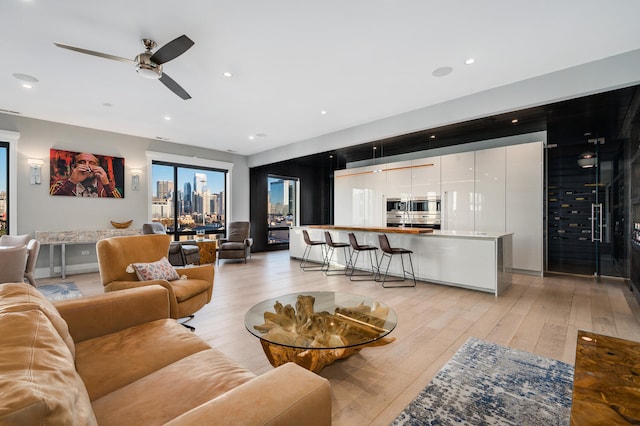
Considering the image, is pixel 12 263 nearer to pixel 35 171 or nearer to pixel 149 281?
pixel 149 281

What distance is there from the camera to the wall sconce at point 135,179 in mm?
6500

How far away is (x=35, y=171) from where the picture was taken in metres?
5.38

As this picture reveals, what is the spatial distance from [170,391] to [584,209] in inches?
270

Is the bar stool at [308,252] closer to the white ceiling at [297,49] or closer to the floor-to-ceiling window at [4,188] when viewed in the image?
the white ceiling at [297,49]

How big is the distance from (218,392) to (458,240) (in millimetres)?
4101

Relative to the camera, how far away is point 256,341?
263 centimetres

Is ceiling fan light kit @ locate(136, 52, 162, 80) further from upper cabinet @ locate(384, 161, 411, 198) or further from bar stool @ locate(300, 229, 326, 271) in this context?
upper cabinet @ locate(384, 161, 411, 198)

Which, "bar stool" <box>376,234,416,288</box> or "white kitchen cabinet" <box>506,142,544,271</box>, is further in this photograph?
"white kitchen cabinet" <box>506,142,544,271</box>

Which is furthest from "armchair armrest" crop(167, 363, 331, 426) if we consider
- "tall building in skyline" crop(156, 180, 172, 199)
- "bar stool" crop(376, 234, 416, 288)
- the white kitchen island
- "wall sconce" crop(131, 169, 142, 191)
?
"tall building in skyline" crop(156, 180, 172, 199)

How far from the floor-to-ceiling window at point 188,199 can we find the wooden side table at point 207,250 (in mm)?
1122

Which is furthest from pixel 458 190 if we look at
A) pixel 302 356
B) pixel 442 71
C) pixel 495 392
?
pixel 302 356

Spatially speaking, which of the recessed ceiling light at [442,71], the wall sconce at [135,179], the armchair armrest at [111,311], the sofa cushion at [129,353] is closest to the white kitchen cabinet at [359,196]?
the recessed ceiling light at [442,71]

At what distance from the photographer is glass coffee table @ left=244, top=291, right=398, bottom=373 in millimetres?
1792

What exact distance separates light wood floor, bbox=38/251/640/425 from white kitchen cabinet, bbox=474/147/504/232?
1.15 metres
